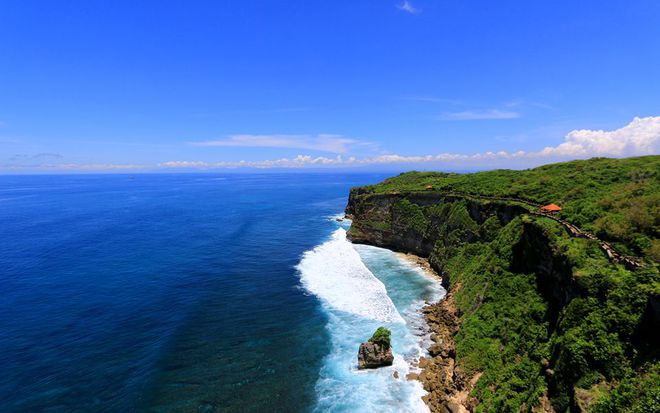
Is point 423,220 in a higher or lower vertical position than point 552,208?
lower

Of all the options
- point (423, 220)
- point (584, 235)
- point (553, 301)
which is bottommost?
point (553, 301)

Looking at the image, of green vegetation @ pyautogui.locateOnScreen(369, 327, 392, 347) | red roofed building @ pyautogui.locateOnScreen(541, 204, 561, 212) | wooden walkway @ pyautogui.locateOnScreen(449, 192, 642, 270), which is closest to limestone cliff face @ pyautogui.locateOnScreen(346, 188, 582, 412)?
wooden walkway @ pyautogui.locateOnScreen(449, 192, 642, 270)

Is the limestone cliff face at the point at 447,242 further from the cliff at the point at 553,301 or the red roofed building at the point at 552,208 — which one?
the red roofed building at the point at 552,208

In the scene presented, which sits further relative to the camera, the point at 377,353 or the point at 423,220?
the point at 423,220

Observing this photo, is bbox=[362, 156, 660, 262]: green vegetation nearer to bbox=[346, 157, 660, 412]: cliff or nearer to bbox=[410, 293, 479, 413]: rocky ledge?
bbox=[346, 157, 660, 412]: cliff

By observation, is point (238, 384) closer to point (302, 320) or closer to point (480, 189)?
point (302, 320)

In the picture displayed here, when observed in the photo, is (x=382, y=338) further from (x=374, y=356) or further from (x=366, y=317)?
(x=366, y=317)

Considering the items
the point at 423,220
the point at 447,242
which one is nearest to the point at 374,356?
the point at 447,242

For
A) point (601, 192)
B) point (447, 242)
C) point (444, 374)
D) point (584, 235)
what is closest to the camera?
point (444, 374)
